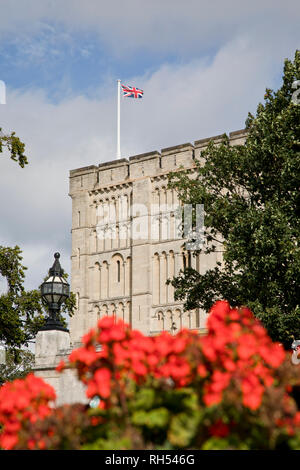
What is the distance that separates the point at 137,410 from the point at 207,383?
14.9 inches

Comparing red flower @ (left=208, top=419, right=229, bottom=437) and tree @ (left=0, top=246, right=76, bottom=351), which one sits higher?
tree @ (left=0, top=246, right=76, bottom=351)

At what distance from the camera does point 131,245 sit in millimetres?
59000

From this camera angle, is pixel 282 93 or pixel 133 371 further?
pixel 282 93

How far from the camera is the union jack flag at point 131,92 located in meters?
54.1

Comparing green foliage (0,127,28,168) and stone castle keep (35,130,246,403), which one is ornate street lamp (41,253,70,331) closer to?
green foliage (0,127,28,168)

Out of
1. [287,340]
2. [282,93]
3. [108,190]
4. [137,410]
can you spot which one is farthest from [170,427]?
[108,190]

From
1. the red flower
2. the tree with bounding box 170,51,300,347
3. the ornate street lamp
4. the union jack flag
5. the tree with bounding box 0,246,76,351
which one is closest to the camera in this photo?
the red flower

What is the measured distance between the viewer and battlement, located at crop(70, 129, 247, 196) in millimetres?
54650

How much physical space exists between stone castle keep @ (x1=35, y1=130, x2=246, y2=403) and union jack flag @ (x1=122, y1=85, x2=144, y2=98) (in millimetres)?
5392

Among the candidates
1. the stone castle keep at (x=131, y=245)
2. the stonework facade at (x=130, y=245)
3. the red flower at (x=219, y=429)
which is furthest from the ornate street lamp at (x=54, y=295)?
the stonework facade at (x=130, y=245)

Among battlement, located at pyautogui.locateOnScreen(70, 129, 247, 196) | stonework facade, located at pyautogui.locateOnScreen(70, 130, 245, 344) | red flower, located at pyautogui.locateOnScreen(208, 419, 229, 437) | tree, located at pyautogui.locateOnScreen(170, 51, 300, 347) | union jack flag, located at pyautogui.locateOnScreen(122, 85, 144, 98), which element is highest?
union jack flag, located at pyautogui.locateOnScreen(122, 85, 144, 98)

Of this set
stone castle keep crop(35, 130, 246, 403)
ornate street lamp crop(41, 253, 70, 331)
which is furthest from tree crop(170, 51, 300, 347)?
stone castle keep crop(35, 130, 246, 403)
